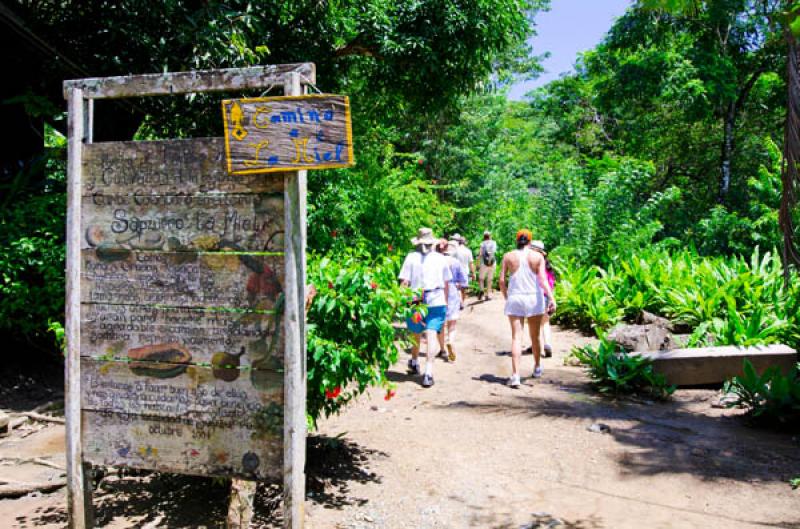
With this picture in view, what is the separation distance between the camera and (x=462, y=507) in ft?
14.6

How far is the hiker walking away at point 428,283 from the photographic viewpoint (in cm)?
763

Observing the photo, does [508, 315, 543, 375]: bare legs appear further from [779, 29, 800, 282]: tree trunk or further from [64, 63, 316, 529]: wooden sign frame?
[64, 63, 316, 529]: wooden sign frame

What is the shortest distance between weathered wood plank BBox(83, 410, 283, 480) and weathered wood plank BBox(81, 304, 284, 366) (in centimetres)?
30

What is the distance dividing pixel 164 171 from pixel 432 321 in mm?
4958

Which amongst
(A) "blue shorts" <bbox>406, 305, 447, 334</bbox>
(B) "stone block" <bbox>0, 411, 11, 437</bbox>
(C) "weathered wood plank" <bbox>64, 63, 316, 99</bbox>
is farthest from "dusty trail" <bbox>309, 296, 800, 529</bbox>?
(B) "stone block" <bbox>0, 411, 11, 437</bbox>

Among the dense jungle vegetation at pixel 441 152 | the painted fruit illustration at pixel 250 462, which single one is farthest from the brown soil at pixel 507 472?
the painted fruit illustration at pixel 250 462

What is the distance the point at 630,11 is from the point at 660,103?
3.11 meters

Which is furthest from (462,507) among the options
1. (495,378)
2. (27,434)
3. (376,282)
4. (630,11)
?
(630,11)

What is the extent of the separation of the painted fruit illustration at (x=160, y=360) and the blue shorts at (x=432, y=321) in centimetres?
469

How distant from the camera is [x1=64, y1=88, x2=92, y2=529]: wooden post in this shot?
328cm

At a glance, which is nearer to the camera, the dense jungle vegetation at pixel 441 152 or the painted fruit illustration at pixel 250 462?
the painted fruit illustration at pixel 250 462

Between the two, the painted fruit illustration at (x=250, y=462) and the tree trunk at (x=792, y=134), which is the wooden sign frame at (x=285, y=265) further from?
the tree trunk at (x=792, y=134)

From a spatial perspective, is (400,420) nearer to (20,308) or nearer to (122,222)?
(122,222)

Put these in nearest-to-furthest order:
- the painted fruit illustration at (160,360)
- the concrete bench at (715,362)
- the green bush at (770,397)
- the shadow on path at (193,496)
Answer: the painted fruit illustration at (160,360) → the shadow on path at (193,496) → the green bush at (770,397) → the concrete bench at (715,362)
